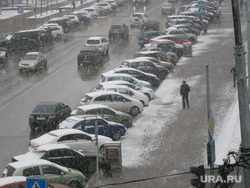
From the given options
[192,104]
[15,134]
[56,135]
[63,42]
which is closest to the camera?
[56,135]

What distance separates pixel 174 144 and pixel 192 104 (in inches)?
275

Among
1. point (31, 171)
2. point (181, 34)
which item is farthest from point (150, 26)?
point (31, 171)

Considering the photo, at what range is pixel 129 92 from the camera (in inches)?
1145

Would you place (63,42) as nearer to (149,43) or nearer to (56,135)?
(149,43)

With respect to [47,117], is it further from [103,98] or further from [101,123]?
[103,98]

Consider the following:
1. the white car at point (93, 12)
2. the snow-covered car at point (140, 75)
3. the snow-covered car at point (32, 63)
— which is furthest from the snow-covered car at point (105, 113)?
the white car at point (93, 12)

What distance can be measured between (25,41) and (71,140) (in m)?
27.0

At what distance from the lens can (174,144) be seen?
2258cm

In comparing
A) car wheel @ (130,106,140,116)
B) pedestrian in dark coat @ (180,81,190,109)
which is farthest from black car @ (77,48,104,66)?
pedestrian in dark coat @ (180,81,190,109)

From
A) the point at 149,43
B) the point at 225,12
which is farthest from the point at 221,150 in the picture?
the point at 225,12

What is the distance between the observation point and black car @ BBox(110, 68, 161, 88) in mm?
33062

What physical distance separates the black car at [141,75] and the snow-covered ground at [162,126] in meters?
0.45

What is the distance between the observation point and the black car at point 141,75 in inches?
1302

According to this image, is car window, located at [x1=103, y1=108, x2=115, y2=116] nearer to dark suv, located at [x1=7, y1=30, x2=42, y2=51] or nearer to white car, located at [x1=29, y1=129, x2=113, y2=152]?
white car, located at [x1=29, y1=129, x2=113, y2=152]
